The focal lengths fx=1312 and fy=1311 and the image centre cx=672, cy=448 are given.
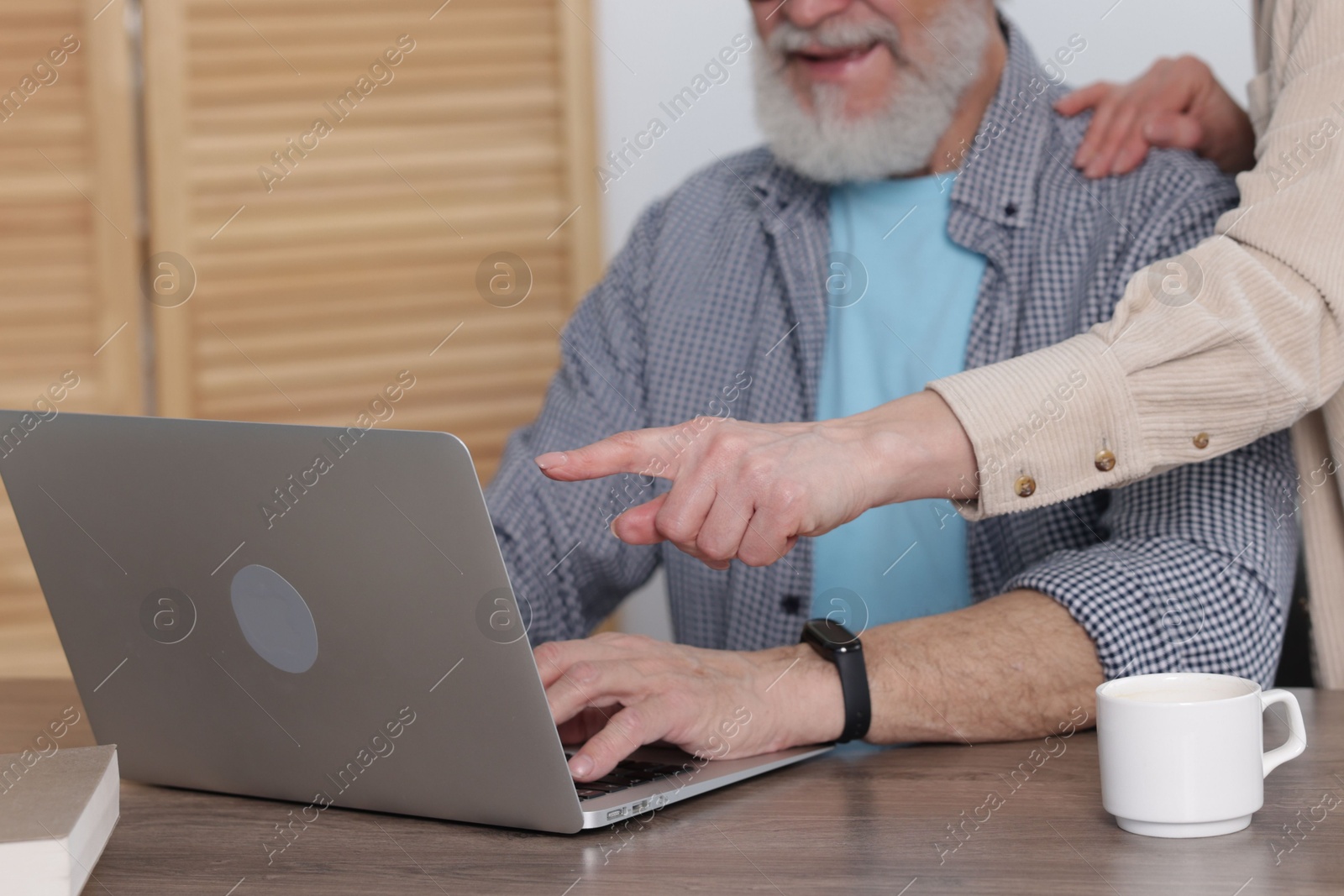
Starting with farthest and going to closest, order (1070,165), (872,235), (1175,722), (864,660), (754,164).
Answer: (754,164) → (872,235) → (1070,165) → (864,660) → (1175,722)

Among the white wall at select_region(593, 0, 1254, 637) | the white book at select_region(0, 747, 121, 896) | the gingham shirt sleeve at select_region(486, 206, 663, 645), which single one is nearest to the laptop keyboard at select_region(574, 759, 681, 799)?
the white book at select_region(0, 747, 121, 896)

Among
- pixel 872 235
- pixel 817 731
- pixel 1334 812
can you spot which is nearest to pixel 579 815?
pixel 817 731

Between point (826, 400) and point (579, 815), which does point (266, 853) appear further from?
point (826, 400)

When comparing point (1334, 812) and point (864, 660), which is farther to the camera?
point (864, 660)

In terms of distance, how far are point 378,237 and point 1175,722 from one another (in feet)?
5.94

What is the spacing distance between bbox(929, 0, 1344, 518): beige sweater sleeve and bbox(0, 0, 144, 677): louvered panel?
1716 millimetres

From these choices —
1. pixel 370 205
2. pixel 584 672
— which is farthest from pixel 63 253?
pixel 584 672

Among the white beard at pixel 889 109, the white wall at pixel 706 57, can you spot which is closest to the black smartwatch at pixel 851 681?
the white beard at pixel 889 109

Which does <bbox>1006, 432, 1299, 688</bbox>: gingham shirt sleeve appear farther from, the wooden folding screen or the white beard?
the wooden folding screen

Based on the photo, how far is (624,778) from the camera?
2.62 ft

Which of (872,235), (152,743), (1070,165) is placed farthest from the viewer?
(872,235)

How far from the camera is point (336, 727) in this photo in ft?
2.42

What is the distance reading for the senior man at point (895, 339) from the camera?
1.00 m

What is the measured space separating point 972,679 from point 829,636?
104 mm
